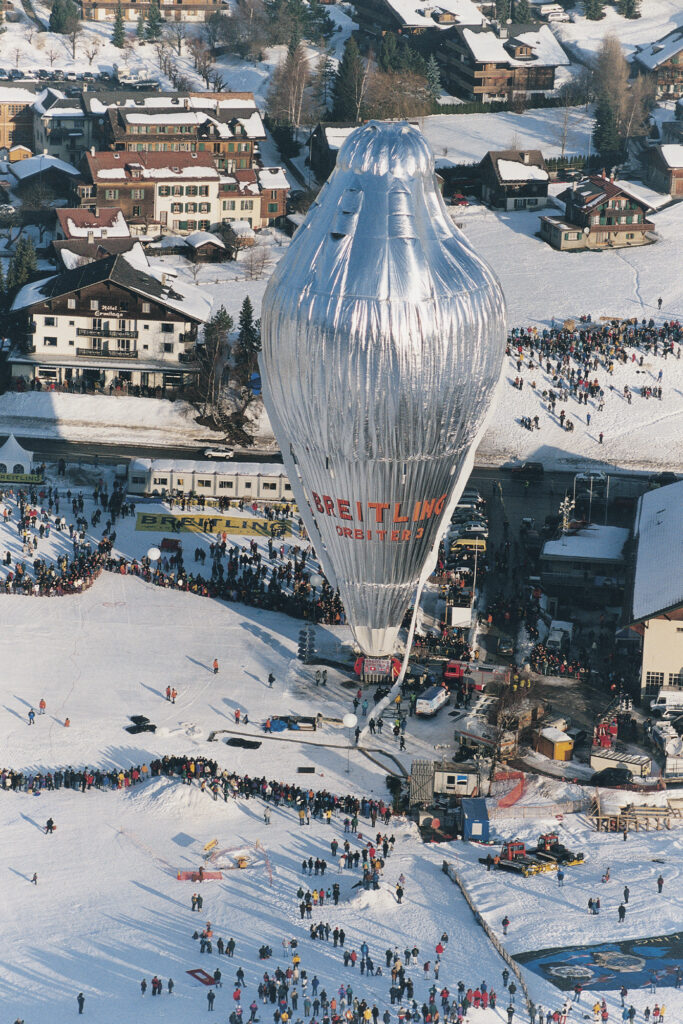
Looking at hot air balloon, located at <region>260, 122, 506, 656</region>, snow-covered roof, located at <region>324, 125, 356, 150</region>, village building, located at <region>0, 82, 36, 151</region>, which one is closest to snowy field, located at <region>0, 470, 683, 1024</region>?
hot air balloon, located at <region>260, 122, 506, 656</region>

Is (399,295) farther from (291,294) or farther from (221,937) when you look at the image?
(221,937)

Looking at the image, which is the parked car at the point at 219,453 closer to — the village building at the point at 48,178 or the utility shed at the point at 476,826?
the utility shed at the point at 476,826

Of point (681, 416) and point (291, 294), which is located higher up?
point (291, 294)

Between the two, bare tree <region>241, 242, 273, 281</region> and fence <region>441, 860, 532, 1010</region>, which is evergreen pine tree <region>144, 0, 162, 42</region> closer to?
bare tree <region>241, 242, 273, 281</region>

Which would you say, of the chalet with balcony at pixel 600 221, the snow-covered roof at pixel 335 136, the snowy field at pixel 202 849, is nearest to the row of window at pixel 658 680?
the snowy field at pixel 202 849

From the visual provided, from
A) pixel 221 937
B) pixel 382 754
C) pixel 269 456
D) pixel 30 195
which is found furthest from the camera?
pixel 30 195

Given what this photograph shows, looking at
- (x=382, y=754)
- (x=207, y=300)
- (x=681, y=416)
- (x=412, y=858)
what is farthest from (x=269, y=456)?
(x=412, y=858)
